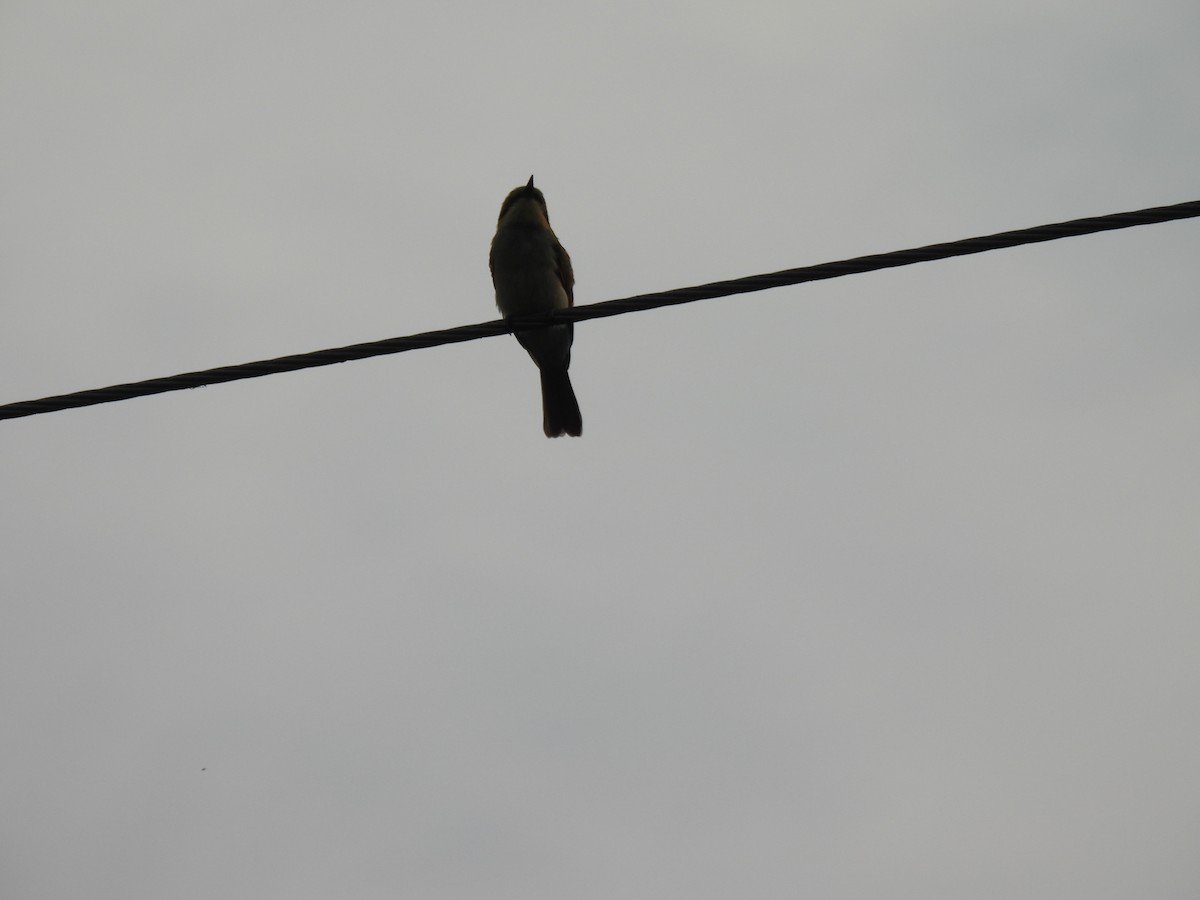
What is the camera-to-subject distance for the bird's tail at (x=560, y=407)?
690cm

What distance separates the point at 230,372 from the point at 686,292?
141 centimetres

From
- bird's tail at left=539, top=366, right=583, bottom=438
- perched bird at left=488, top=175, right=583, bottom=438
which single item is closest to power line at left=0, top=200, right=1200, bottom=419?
perched bird at left=488, top=175, right=583, bottom=438

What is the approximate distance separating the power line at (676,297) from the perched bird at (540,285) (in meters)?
2.73

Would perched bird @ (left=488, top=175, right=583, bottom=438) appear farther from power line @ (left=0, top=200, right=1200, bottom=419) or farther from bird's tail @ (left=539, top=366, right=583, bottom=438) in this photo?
power line @ (left=0, top=200, right=1200, bottom=419)

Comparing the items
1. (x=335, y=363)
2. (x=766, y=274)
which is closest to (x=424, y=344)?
(x=335, y=363)

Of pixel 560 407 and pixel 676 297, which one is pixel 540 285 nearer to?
pixel 560 407

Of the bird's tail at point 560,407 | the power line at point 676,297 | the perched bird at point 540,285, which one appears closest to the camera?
the power line at point 676,297

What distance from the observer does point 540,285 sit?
6512 millimetres

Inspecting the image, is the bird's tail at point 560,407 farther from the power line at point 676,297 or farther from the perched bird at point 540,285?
the power line at point 676,297

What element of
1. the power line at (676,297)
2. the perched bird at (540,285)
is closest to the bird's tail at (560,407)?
the perched bird at (540,285)

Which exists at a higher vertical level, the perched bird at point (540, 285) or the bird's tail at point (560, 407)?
the perched bird at point (540, 285)

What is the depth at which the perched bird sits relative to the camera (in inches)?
257

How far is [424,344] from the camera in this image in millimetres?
3607

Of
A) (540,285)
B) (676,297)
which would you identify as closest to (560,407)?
(540,285)
